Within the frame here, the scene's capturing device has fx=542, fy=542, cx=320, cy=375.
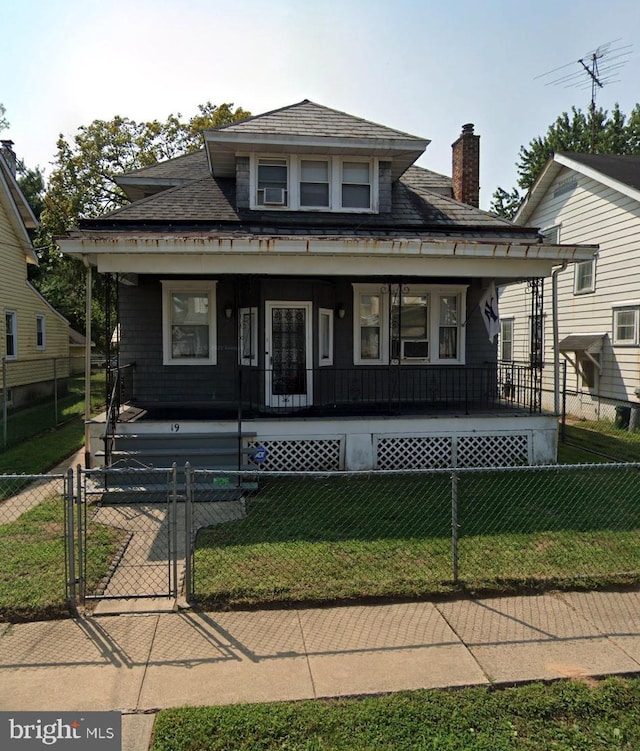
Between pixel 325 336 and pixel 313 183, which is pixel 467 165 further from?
pixel 325 336

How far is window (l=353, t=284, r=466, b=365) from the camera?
1156 centimetres

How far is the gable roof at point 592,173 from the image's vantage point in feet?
45.3

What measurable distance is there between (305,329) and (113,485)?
14.7 feet

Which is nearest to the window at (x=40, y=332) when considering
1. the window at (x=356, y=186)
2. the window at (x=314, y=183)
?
the window at (x=314, y=183)

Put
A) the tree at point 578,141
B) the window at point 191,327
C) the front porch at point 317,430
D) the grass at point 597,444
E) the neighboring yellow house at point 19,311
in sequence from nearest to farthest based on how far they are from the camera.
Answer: the front porch at point 317,430 → the grass at point 597,444 → the window at point 191,327 → the neighboring yellow house at point 19,311 → the tree at point 578,141

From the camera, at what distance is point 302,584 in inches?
204

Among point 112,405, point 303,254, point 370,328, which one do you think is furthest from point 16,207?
point 303,254

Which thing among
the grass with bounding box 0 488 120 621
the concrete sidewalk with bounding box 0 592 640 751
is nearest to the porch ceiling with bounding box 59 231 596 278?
the grass with bounding box 0 488 120 621

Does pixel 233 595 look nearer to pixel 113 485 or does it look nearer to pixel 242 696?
pixel 242 696

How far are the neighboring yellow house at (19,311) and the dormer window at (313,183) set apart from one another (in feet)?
29.6

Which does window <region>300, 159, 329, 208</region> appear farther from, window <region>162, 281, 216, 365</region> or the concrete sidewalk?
the concrete sidewalk

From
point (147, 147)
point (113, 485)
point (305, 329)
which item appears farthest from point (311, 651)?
point (147, 147)

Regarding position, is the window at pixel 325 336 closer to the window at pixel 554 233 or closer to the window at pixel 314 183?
the window at pixel 314 183

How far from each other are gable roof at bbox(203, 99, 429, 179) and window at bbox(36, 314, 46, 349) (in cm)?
1286
